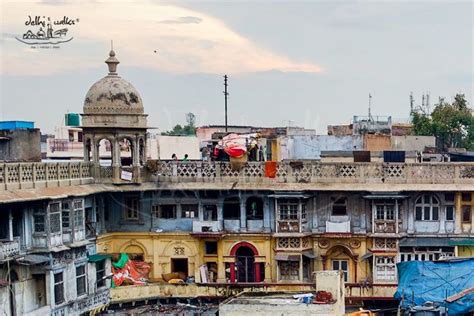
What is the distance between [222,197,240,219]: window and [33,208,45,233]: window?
29.5 feet

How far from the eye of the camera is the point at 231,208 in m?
32.4

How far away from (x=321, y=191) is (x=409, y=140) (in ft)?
46.0

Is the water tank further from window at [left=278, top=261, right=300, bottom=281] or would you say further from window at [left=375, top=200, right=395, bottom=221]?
window at [left=375, top=200, right=395, bottom=221]

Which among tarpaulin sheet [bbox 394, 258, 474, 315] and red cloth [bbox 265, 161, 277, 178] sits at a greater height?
red cloth [bbox 265, 161, 277, 178]

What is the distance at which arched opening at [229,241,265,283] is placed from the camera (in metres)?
32.0

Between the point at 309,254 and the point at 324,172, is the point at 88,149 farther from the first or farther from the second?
the point at 309,254

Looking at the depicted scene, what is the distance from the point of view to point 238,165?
31.5 m

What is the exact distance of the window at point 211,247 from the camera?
106ft

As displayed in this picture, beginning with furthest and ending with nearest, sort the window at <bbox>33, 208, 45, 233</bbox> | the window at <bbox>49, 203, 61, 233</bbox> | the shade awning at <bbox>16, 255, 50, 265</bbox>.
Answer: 1. the window at <bbox>49, 203, 61, 233</bbox>
2. the window at <bbox>33, 208, 45, 233</bbox>
3. the shade awning at <bbox>16, 255, 50, 265</bbox>

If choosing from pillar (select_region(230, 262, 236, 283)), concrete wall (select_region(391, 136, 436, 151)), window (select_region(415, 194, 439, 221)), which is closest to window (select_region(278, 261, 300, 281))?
pillar (select_region(230, 262, 236, 283))

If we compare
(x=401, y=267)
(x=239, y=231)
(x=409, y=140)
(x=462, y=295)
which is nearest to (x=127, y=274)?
(x=239, y=231)

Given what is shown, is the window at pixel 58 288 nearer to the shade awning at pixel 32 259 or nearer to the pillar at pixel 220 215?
the shade awning at pixel 32 259

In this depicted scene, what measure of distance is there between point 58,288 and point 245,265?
8817 mm

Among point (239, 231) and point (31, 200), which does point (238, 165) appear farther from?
point (31, 200)
